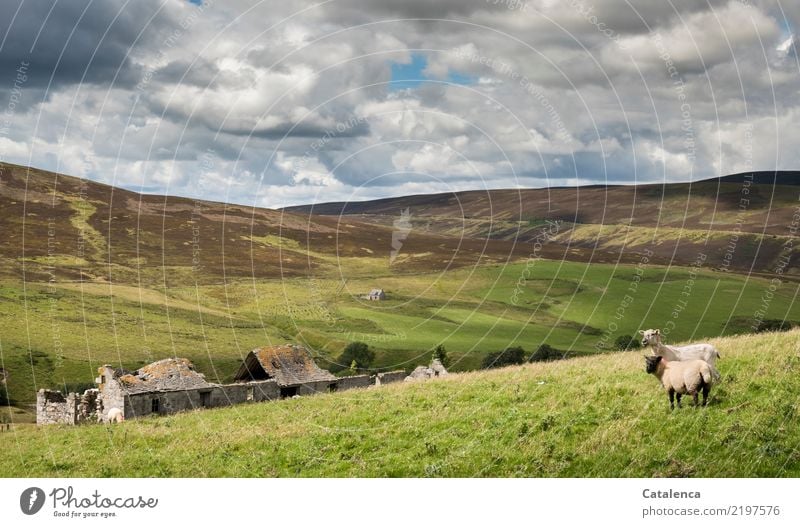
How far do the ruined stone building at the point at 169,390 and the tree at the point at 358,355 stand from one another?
28.6 m

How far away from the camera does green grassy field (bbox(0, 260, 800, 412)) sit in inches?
3110

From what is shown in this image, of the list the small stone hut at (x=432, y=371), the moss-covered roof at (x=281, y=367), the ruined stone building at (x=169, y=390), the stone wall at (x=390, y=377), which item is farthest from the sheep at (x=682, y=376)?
the stone wall at (x=390, y=377)

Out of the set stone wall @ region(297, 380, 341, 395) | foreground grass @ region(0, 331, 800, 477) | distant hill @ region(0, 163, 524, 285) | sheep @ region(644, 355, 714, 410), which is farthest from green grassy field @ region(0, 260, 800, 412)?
sheep @ region(644, 355, 714, 410)

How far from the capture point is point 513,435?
18188 millimetres

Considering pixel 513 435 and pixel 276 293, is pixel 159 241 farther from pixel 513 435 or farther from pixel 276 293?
pixel 513 435

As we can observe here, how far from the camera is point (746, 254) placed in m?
183

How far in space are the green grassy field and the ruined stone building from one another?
82.9 feet

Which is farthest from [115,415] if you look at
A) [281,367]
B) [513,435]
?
[513,435]

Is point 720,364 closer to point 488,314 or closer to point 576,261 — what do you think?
point 488,314

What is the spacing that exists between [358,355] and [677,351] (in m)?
61.6
